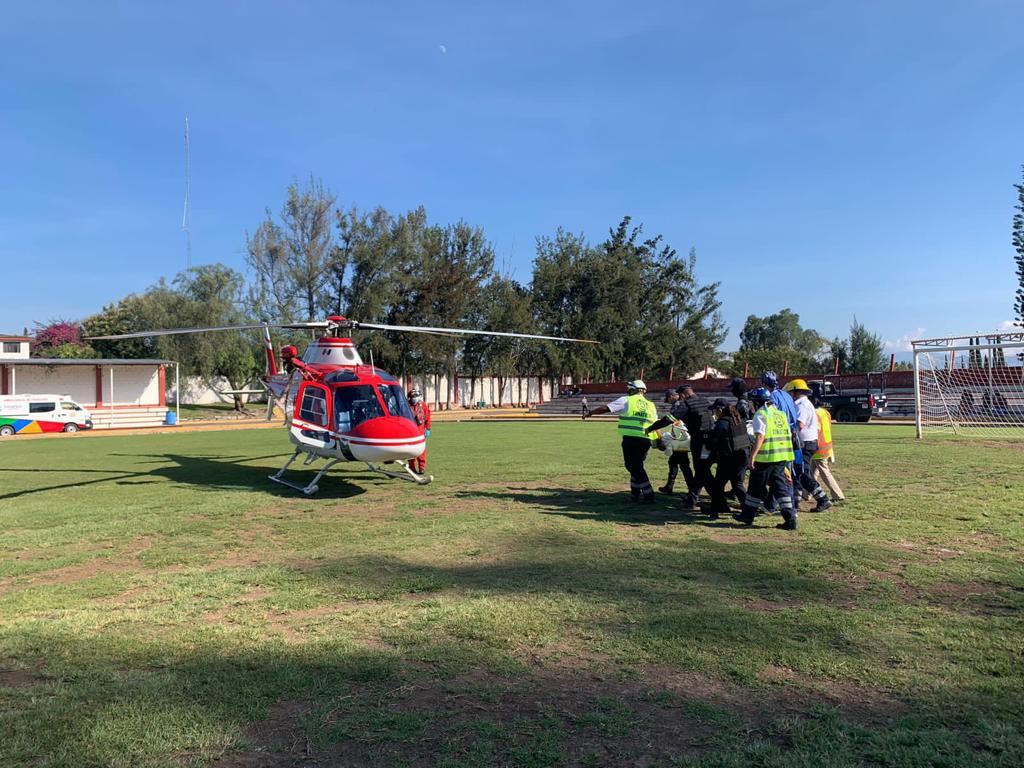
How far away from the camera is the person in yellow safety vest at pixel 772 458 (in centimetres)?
822

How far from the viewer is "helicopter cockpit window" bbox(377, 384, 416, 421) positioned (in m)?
11.6

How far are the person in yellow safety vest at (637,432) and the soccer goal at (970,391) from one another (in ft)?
47.4

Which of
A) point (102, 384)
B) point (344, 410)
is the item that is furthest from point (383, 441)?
A: point (102, 384)

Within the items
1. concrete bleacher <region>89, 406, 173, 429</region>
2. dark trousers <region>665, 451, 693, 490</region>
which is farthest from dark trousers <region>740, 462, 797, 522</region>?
concrete bleacher <region>89, 406, 173, 429</region>

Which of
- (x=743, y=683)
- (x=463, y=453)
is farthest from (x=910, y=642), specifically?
(x=463, y=453)

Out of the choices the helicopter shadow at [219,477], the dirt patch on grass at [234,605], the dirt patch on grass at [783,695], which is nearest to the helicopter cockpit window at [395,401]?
the helicopter shadow at [219,477]

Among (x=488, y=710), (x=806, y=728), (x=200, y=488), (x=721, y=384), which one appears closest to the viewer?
(x=806, y=728)

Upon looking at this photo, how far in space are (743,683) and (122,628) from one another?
435 centimetres

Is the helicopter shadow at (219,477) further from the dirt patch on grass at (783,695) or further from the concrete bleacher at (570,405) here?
the concrete bleacher at (570,405)

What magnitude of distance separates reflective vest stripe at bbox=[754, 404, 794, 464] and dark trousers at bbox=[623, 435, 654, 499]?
2235 mm

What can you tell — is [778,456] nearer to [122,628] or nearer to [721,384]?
[122,628]

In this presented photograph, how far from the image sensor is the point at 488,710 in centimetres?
373

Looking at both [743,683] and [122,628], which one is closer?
[743,683]

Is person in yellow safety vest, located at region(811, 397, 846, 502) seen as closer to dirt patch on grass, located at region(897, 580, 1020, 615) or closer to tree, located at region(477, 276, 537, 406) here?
dirt patch on grass, located at region(897, 580, 1020, 615)
